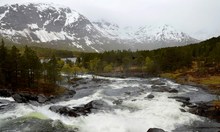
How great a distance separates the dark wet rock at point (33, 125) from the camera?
51.2 meters

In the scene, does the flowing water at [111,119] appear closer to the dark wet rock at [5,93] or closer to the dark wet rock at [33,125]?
the dark wet rock at [33,125]

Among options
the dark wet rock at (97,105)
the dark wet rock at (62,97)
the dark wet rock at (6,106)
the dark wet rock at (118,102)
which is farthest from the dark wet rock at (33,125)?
the dark wet rock at (62,97)

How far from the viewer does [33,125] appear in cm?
5338

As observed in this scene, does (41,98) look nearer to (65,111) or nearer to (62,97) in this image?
(62,97)

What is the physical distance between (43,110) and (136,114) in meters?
20.1

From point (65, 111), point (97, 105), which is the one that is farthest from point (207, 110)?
point (65, 111)

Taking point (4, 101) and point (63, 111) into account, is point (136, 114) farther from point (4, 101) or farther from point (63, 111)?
point (4, 101)

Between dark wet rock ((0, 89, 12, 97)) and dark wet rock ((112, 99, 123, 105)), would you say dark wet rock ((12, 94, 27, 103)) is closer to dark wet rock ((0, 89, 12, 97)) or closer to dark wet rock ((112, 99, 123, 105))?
dark wet rock ((0, 89, 12, 97))

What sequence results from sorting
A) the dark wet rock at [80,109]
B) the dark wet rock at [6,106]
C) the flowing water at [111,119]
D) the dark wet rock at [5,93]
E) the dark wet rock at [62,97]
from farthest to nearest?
the dark wet rock at [62,97]
the dark wet rock at [5,93]
the dark wet rock at [6,106]
the dark wet rock at [80,109]
the flowing water at [111,119]

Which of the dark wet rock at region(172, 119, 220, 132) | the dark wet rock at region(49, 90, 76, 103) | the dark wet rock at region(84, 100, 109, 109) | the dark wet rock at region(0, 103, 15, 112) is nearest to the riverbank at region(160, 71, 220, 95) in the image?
the dark wet rock at region(172, 119, 220, 132)

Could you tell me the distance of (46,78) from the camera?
366ft

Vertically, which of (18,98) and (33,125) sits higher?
(18,98)

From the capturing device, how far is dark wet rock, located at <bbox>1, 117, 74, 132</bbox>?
51188 mm

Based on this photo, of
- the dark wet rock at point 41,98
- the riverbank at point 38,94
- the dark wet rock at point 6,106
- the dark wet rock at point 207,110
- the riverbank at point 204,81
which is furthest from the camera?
the riverbank at point 204,81
